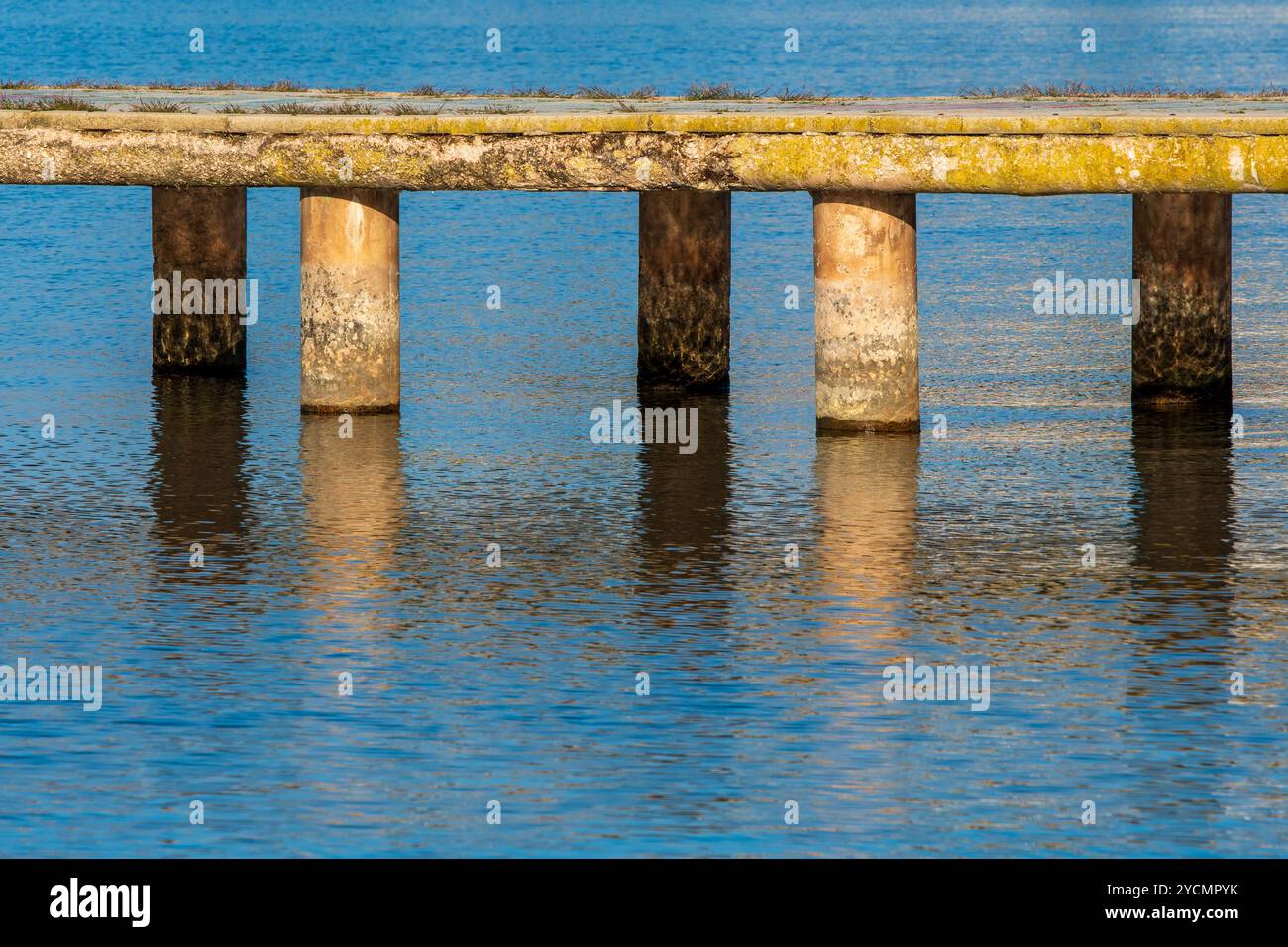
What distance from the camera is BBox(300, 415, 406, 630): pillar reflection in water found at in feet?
70.8

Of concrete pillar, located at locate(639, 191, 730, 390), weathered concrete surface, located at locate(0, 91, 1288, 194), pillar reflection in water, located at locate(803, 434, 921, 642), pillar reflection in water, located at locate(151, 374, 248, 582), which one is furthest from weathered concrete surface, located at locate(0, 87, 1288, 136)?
pillar reflection in water, located at locate(151, 374, 248, 582)

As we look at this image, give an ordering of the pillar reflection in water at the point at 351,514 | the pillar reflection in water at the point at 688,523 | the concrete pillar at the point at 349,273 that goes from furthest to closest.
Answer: the concrete pillar at the point at 349,273, the pillar reflection in water at the point at 351,514, the pillar reflection in water at the point at 688,523

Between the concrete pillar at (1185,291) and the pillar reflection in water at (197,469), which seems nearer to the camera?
the pillar reflection in water at (197,469)

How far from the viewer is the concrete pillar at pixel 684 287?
30625 mm

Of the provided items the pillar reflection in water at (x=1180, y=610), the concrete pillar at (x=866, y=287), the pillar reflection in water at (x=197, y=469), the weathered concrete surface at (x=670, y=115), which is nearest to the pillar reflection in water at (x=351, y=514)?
the pillar reflection in water at (x=197, y=469)

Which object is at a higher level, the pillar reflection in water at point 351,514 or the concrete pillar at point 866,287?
the concrete pillar at point 866,287

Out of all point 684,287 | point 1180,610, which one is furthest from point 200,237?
point 1180,610

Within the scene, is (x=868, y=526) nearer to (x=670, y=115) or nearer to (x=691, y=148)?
(x=691, y=148)

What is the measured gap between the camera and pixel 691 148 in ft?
85.7

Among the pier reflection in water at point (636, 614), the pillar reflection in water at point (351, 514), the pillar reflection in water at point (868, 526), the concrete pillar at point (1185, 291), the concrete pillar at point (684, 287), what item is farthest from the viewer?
the concrete pillar at point (684, 287)

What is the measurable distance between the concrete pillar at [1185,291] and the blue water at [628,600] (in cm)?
74

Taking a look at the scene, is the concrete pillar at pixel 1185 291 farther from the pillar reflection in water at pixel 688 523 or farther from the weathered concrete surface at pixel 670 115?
the pillar reflection in water at pixel 688 523

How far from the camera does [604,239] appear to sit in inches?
2253

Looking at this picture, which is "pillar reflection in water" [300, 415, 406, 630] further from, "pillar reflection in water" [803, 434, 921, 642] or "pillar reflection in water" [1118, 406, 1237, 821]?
"pillar reflection in water" [1118, 406, 1237, 821]
